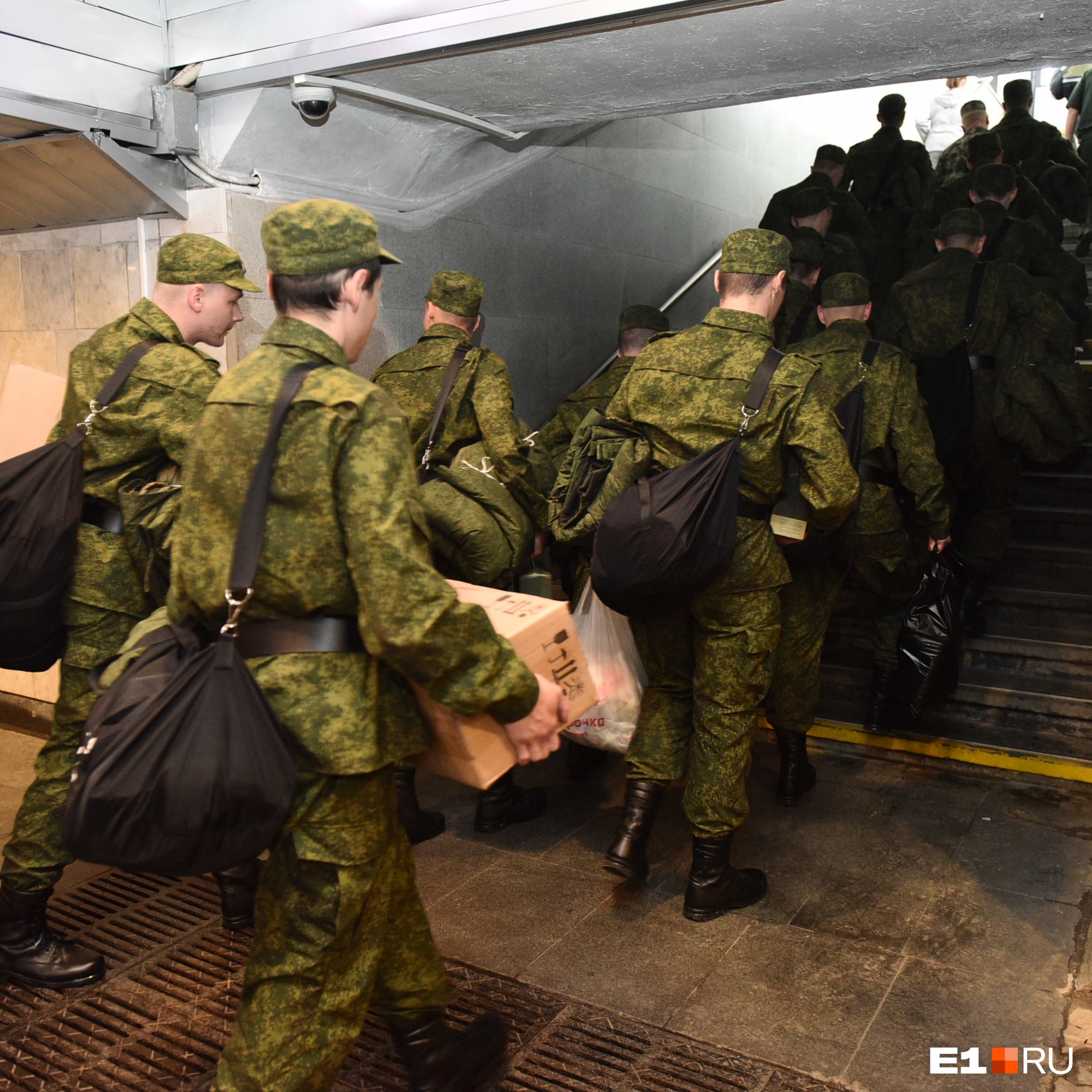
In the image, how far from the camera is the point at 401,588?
183 centimetres

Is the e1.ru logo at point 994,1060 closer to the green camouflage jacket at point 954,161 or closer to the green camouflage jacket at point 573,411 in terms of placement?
the green camouflage jacket at point 573,411

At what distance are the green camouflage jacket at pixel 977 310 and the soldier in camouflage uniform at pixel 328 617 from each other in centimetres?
359

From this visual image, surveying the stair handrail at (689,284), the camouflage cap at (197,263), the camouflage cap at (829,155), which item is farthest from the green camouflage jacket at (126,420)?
the camouflage cap at (829,155)

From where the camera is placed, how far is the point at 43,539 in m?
2.89

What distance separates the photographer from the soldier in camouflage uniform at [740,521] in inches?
121

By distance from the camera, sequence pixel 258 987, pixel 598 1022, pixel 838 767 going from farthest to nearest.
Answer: pixel 838 767
pixel 598 1022
pixel 258 987

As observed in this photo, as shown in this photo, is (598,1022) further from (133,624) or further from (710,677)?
(133,624)

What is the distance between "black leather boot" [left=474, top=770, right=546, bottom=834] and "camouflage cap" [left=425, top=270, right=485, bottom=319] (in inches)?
69.7

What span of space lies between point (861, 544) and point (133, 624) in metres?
2.79

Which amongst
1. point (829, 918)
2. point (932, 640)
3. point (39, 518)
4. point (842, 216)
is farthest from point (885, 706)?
point (842, 216)

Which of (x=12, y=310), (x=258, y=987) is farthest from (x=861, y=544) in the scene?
(x=12, y=310)

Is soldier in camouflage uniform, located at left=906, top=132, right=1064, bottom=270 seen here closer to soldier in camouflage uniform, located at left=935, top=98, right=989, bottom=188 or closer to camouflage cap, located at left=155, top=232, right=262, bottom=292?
soldier in camouflage uniform, located at left=935, top=98, right=989, bottom=188

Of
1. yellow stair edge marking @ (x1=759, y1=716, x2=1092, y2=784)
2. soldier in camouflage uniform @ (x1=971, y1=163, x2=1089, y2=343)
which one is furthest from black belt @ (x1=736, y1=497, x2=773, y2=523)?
soldier in camouflage uniform @ (x1=971, y1=163, x2=1089, y2=343)

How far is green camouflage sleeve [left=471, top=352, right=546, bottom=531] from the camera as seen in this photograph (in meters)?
3.82
